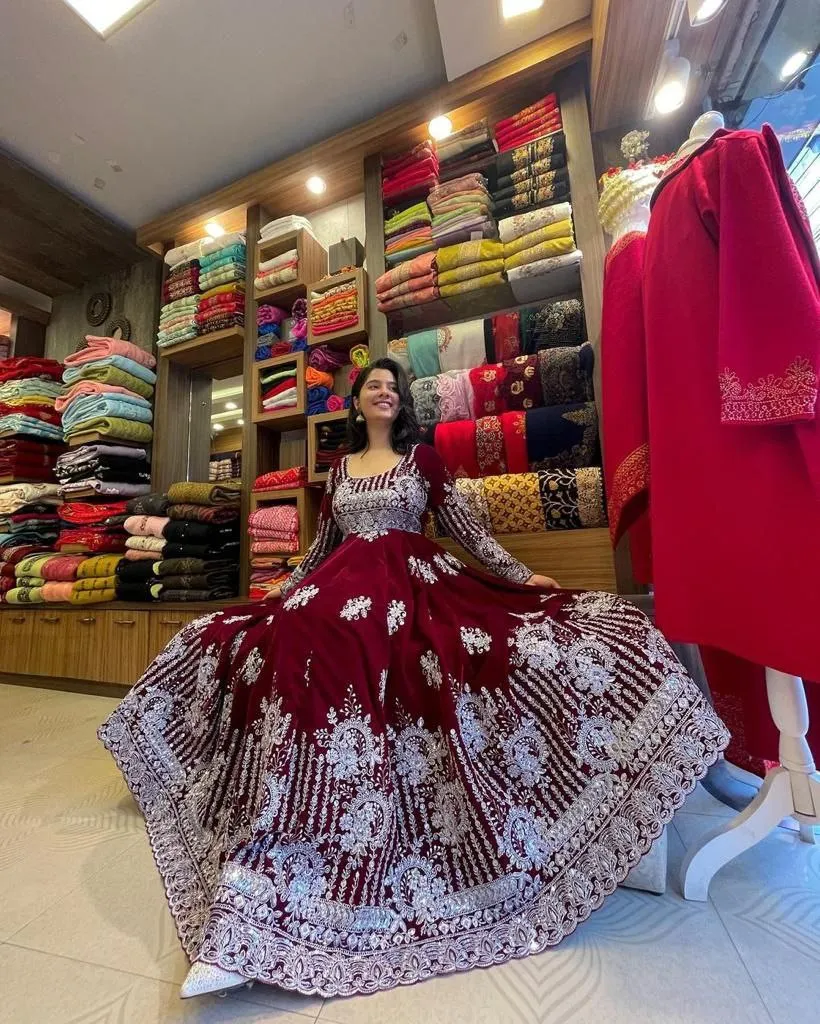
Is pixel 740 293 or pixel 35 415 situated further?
pixel 35 415

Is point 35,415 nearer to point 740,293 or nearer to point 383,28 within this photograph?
point 383,28

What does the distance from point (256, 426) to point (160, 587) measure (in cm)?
89

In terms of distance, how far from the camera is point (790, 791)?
29.4 inches

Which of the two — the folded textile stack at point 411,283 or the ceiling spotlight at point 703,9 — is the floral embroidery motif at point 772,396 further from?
the folded textile stack at point 411,283

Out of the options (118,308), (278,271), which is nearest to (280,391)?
(278,271)

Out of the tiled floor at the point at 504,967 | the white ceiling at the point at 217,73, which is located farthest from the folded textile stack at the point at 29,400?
the tiled floor at the point at 504,967

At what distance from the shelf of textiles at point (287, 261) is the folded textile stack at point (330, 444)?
0.79 metres

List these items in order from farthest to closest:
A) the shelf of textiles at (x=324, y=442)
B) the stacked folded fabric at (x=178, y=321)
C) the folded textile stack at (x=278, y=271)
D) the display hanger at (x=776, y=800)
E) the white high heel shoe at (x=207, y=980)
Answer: the stacked folded fabric at (x=178, y=321), the folded textile stack at (x=278, y=271), the shelf of textiles at (x=324, y=442), the display hanger at (x=776, y=800), the white high heel shoe at (x=207, y=980)

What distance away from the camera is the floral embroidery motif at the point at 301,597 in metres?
0.90

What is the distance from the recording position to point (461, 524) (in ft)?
4.06

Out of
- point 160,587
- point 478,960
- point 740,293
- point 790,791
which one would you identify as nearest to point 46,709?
point 160,587

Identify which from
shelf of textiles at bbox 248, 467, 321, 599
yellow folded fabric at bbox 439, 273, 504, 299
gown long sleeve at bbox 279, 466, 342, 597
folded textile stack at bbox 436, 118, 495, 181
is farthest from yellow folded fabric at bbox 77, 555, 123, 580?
folded textile stack at bbox 436, 118, 495, 181

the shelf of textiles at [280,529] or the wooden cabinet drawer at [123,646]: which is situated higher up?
the shelf of textiles at [280,529]

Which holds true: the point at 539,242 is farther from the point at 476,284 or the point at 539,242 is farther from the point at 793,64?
the point at 793,64
